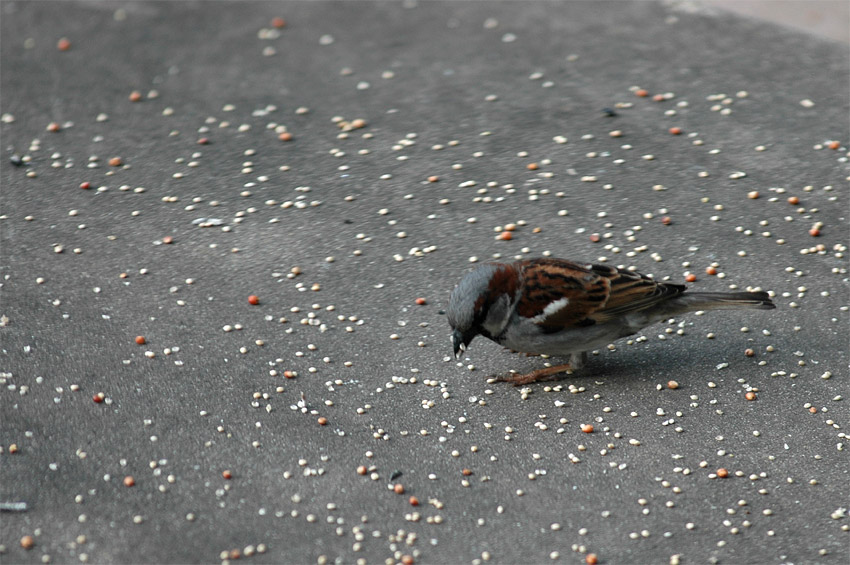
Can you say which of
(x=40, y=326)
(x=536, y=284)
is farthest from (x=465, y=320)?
(x=40, y=326)

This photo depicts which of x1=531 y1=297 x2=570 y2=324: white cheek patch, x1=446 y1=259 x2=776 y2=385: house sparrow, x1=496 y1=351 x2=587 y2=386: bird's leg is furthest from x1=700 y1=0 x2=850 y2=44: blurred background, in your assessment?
x1=531 y1=297 x2=570 y2=324: white cheek patch

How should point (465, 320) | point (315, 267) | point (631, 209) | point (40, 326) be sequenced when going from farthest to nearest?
point (631, 209) < point (315, 267) < point (40, 326) < point (465, 320)

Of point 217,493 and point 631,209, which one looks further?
point 631,209

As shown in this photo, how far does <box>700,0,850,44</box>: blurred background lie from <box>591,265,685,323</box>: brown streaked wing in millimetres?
4783

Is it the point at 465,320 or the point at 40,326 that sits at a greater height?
the point at 465,320

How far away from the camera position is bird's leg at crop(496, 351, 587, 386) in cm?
449

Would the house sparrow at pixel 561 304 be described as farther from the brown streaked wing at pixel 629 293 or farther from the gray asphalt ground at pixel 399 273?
the gray asphalt ground at pixel 399 273

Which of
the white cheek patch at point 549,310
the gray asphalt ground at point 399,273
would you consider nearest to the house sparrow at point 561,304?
the white cheek patch at point 549,310

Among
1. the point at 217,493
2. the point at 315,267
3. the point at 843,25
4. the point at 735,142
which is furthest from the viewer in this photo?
the point at 843,25

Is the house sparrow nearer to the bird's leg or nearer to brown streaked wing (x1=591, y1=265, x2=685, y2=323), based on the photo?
brown streaked wing (x1=591, y1=265, x2=685, y2=323)

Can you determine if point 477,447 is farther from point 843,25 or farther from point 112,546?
point 843,25

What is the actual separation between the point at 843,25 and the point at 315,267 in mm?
5961

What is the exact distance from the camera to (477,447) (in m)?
4.12

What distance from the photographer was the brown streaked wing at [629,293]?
167 inches
